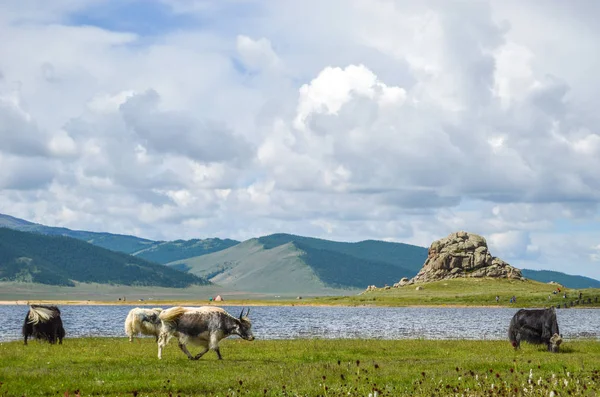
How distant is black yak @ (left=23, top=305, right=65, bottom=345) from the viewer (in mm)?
41812

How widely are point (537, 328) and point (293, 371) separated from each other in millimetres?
18263

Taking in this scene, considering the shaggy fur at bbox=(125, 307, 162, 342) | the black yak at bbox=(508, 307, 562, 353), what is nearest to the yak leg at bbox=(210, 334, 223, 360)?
the shaggy fur at bbox=(125, 307, 162, 342)

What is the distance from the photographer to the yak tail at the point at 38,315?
41.8 metres

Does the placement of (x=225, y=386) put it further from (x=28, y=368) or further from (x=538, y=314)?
(x=538, y=314)

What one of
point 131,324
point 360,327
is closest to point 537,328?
point 131,324

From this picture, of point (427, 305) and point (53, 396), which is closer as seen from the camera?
point (53, 396)

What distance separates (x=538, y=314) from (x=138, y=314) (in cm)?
2207

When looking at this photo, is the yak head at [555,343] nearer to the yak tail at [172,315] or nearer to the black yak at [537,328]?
the black yak at [537,328]

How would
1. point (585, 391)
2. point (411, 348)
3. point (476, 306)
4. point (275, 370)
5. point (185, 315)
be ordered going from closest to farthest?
point (585, 391) < point (275, 370) < point (185, 315) < point (411, 348) < point (476, 306)

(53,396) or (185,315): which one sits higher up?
(185,315)

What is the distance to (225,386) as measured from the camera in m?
23.6

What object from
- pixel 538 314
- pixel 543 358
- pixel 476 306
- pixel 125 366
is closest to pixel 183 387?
pixel 125 366

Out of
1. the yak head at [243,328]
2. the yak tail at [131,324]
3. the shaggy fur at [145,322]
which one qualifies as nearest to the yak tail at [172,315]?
the yak head at [243,328]

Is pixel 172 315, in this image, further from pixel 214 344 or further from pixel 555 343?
pixel 555 343
